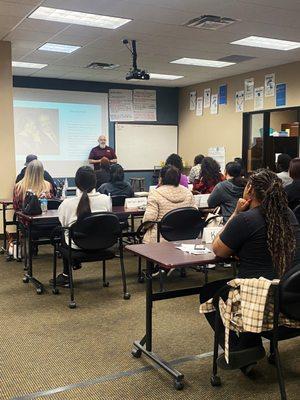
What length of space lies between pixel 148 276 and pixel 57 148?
7.23 metres

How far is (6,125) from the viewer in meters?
6.14

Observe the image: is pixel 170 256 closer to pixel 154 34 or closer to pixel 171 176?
pixel 171 176

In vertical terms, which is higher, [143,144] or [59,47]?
[59,47]

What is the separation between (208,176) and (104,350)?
292cm

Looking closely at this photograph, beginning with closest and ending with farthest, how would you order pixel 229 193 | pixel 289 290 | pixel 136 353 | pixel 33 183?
1. pixel 289 290
2. pixel 136 353
3. pixel 229 193
4. pixel 33 183

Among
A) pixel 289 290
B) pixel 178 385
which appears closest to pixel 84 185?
pixel 178 385

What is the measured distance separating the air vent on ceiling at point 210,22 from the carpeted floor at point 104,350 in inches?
118

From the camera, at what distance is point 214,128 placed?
9477 millimetres

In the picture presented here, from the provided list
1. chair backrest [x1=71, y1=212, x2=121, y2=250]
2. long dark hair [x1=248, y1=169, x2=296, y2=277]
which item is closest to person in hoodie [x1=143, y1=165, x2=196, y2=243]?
chair backrest [x1=71, y1=212, x2=121, y2=250]

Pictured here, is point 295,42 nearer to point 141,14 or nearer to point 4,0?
point 141,14

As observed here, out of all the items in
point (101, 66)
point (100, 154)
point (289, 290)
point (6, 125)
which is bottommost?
point (289, 290)

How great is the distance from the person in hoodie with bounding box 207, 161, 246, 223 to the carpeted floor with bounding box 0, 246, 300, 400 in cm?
92

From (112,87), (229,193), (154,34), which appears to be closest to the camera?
(229,193)

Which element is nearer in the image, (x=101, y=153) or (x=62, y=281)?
(x=62, y=281)
